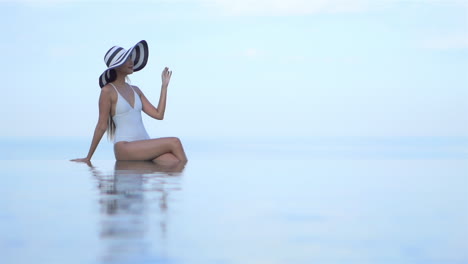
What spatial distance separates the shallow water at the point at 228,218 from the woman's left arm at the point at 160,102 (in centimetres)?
155

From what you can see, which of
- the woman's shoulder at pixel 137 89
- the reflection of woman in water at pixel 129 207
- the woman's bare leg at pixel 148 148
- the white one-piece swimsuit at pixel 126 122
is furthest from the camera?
the woman's shoulder at pixel 137 89

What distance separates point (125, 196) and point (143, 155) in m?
3.78

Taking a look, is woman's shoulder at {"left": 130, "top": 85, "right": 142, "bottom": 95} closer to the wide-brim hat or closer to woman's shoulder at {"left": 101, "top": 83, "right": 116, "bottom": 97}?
the wide-brim hat

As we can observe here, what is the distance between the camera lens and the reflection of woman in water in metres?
3.49

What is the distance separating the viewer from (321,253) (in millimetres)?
3570

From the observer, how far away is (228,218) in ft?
15.2

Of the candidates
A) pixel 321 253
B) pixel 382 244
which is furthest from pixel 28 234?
pixel 382 244

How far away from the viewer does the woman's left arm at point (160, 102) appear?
9445 millimetres

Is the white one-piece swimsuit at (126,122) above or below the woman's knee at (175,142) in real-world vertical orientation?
above

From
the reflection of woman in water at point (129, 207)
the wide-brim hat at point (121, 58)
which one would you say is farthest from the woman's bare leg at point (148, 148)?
the wide-brim hat at point (121, 58)

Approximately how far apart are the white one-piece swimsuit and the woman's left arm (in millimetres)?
283

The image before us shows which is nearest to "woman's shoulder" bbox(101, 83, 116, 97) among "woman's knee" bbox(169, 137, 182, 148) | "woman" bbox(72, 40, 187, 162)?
"woman" bbox(72, 40, 187, 162)

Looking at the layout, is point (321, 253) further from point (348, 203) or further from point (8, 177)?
point (8, 177)

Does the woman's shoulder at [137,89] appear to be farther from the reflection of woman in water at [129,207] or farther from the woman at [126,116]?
the reflection of woman in water at [129,207]
